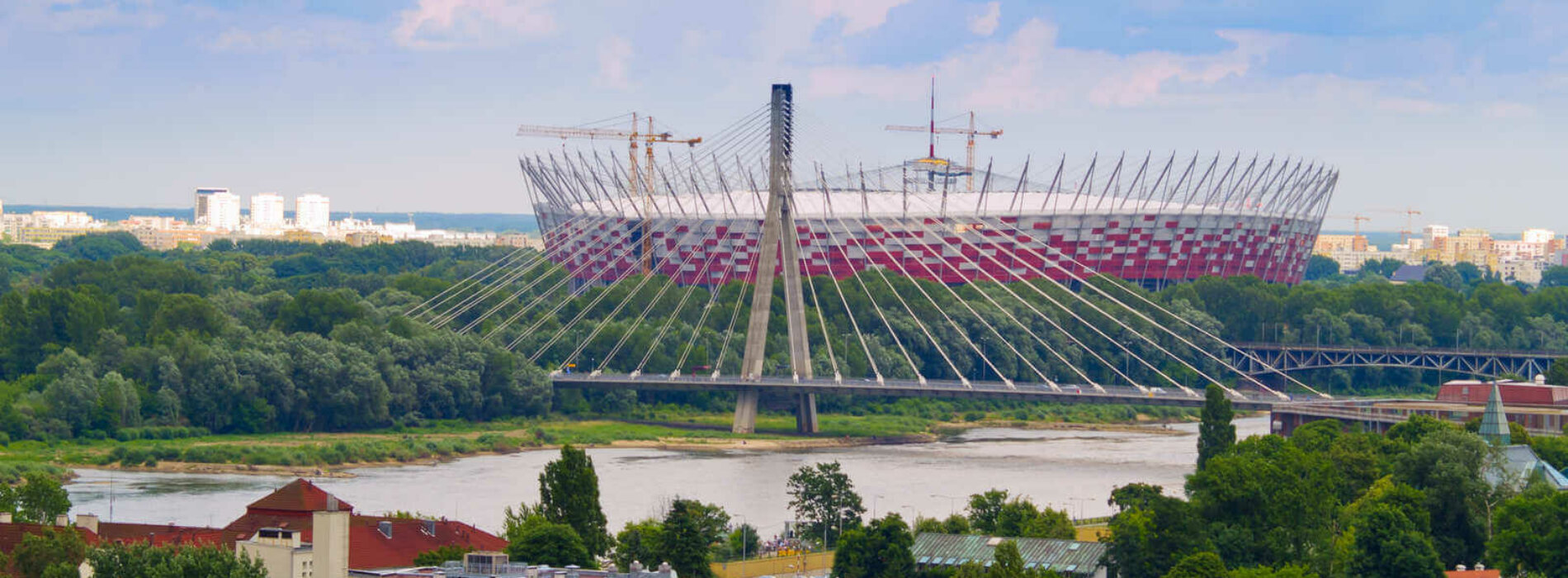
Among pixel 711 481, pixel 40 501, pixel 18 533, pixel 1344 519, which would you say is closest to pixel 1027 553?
pixel 1344 519

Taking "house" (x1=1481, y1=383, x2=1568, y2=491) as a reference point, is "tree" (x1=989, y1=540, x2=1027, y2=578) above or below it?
below

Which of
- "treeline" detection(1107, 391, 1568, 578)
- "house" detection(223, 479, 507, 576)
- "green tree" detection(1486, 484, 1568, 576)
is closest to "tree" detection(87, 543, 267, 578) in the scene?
"house" detection(223, 479, 507, 576)

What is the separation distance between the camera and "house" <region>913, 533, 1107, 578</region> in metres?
44.9

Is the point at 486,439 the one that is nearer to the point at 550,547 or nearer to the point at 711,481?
the point at 711,481

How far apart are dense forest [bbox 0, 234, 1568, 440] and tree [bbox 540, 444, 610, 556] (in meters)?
32.4

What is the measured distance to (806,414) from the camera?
8688 centimetres

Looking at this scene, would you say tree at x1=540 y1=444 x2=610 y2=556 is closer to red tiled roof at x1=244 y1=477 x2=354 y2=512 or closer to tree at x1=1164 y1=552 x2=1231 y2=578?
red tiled roof at x1=244 y1=477 x2=354 y2=512

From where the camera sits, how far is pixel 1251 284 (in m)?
119

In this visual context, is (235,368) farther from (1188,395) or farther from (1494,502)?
(1494,502)

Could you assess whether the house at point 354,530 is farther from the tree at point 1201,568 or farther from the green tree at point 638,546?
the tree at point 1201,568

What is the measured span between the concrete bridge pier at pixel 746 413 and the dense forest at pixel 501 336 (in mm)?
4980

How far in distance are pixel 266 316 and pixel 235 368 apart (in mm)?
15597

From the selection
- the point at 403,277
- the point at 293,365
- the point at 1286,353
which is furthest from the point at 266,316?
the point at 1286,353

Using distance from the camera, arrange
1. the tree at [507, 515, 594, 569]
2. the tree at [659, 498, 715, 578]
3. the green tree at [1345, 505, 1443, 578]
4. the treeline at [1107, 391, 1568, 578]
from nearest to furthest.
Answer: the green tree at [1345, 505, 1443, 578] → the treeline at [1107, 391, 1568, 578] → the tree at [507, 515, 594, 569] → the tree at [659, 498, 715, 578]
